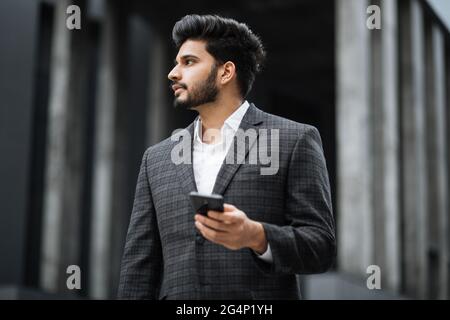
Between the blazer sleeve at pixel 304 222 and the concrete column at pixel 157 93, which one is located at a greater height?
the concrete column at pixel 157 93

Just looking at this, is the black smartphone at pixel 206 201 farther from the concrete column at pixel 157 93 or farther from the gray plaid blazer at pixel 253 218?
the concrete column at pixel 157 93

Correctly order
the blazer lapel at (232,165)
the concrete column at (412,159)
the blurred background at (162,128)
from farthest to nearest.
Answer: the concrete column at (412,159) → the blurred background at (162,128) → the blazer lapel at (232,165)

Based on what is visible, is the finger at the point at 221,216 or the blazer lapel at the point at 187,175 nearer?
the finger at the point at 221,216

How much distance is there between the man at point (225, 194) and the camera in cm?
300

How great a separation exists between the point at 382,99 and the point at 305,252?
1562 cm

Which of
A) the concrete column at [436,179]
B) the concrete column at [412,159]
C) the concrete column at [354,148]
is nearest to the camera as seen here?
the concrete column at [354,148]

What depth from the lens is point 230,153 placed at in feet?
10.2

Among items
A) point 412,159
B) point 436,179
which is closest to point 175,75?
point 412,159

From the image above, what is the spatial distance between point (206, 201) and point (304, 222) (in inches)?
21.1

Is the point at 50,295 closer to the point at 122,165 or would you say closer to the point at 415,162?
the point at 122,165

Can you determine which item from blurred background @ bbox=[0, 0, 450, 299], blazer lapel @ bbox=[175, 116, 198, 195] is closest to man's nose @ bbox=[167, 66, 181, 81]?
blazer lapel @ bbox=[175, 116, 198, 195]

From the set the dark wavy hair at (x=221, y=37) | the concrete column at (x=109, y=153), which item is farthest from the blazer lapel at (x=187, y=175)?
the concrete column at (x=109, y=153)

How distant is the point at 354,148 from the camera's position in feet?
55.7

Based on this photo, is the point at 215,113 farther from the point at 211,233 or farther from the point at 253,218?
the point at 211,233
